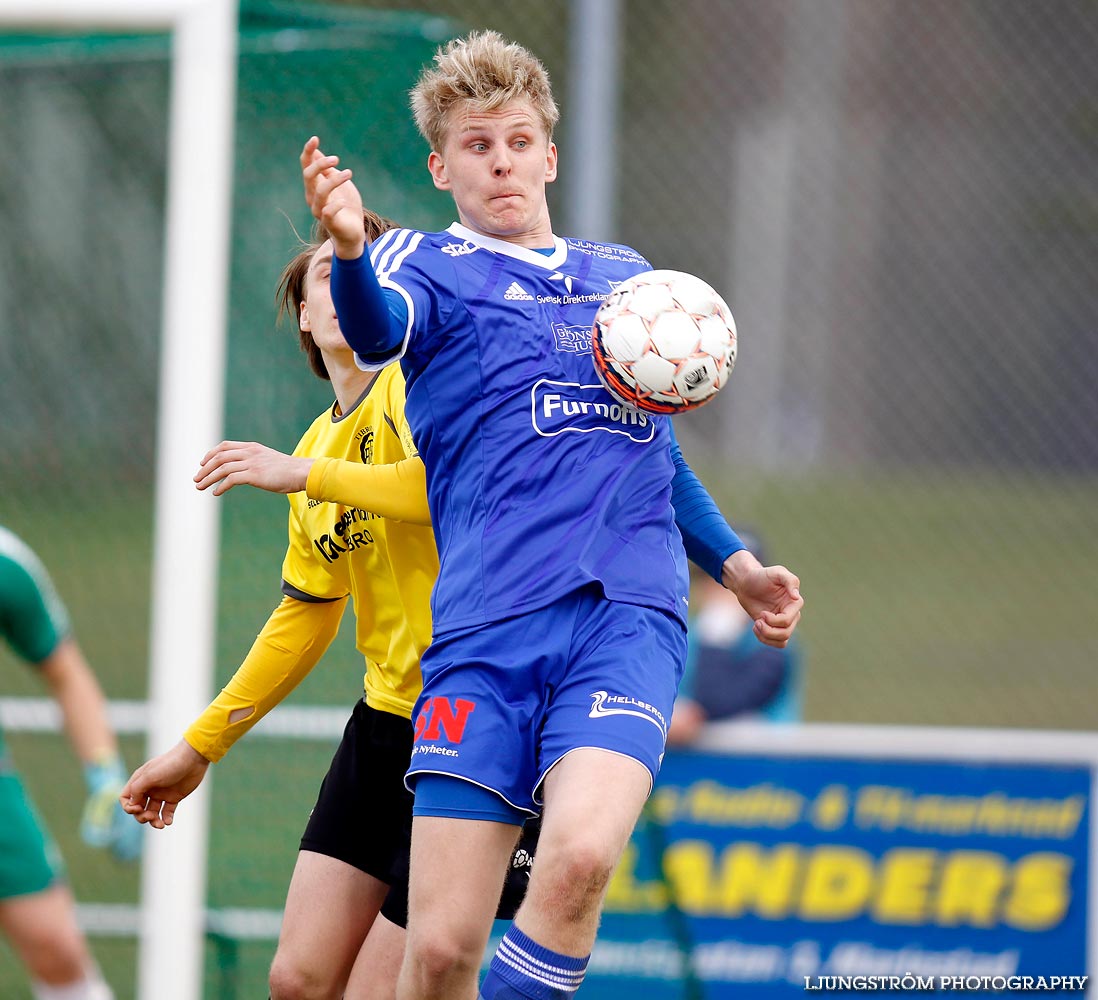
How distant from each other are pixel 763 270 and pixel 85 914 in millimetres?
8474

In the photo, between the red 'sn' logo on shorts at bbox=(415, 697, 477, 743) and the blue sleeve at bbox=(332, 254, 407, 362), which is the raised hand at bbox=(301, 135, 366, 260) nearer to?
the blue sleeve at bbox=(332, 254, 407, 362)

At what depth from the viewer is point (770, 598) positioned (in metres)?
3.12

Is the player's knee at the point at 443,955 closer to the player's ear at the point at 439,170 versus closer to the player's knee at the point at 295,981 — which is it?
the player's knee at the point at 295,981

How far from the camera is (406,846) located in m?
3.40

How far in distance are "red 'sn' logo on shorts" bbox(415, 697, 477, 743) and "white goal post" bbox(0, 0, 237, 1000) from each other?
1.44 meters

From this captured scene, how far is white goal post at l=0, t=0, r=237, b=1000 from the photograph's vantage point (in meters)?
4.10

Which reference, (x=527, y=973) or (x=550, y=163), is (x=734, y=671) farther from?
(x=527, y=973)

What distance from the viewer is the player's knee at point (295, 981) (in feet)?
11.0

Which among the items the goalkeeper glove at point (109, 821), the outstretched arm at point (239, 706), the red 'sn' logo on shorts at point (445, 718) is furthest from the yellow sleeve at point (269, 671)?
the goalkeeper glove at point (109, 821)

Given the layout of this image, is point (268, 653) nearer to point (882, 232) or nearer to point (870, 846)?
point (870, 846)

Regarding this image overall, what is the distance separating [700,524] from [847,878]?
3013 mm

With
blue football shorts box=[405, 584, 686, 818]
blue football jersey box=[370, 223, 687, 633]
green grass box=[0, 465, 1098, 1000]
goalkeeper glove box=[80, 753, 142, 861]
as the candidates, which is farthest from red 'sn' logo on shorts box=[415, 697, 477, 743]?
green grass box=[0, 465, 1098, 1000]

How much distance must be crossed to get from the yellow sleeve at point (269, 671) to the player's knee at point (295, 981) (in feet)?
1.53

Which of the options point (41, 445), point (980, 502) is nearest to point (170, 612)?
point (41, 445)
